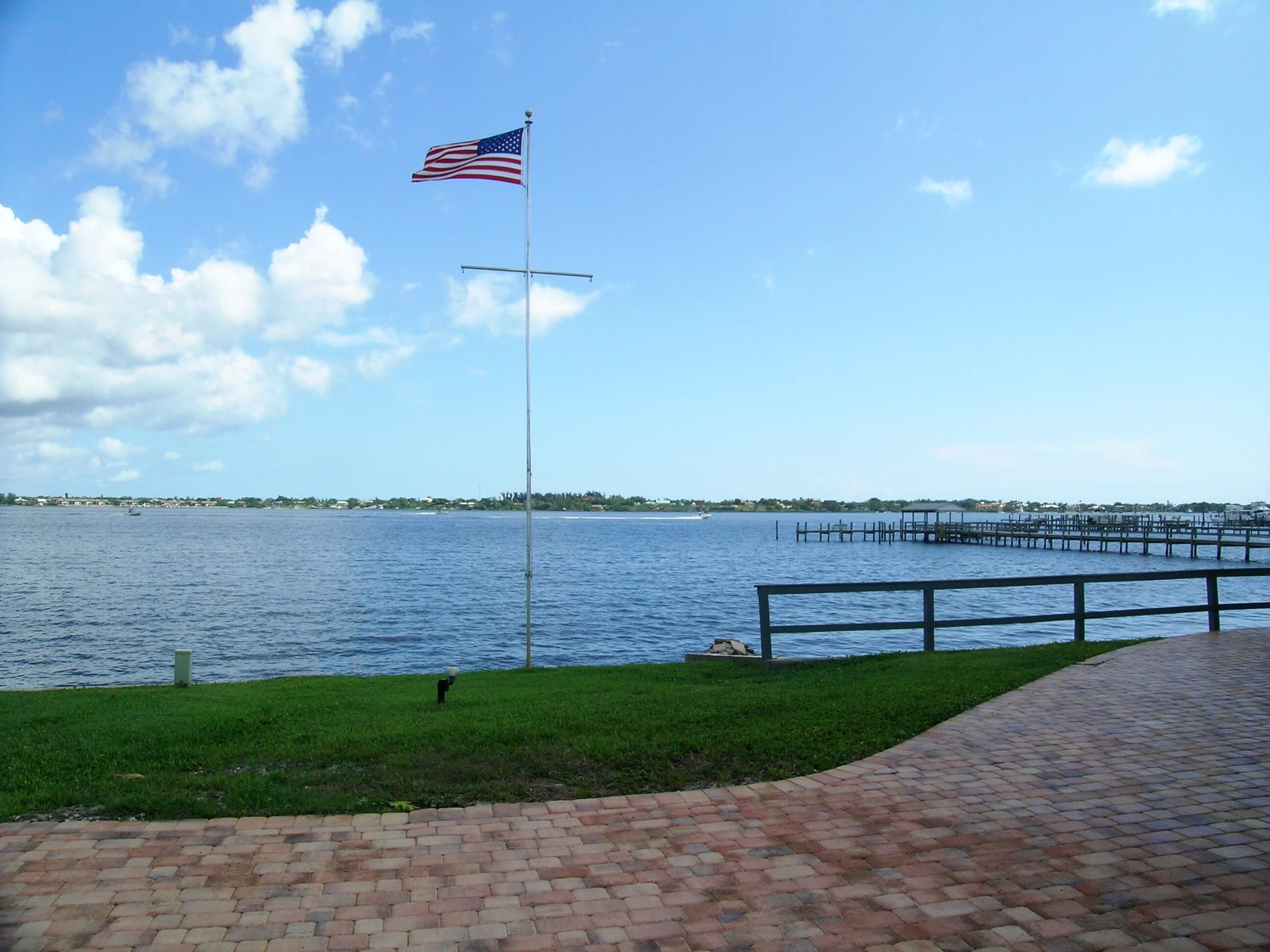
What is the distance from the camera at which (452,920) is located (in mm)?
4203

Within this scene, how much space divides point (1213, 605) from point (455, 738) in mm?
12134

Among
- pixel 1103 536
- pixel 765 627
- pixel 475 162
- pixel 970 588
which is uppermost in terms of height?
pixel 475 162

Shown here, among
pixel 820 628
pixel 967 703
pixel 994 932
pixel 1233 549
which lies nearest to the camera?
pixel 994 932

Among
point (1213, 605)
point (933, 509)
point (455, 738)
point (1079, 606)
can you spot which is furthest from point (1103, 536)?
point (455, 738)

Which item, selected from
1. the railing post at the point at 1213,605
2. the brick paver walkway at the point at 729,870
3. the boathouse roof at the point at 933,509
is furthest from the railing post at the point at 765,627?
the boathouse roof at the point at 933,509

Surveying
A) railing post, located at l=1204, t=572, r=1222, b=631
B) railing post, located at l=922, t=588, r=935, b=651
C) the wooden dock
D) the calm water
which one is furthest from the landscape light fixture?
the wooden dock

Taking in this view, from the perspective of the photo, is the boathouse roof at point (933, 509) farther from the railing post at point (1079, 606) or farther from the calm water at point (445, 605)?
the railing post at point (1079, 606)

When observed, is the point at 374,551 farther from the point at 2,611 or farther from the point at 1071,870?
the point at 1071,870

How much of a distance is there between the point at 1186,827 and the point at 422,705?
7252 millimetres

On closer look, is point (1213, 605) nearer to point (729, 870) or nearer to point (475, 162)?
point (729, 870)

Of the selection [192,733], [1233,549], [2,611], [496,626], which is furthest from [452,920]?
[1233,549]

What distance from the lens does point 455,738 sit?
7379mm

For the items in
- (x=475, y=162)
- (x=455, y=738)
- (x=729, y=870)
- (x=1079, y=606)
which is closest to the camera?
(x=729, y=870)

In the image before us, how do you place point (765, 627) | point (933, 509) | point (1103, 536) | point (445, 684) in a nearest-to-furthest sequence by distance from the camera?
point (445, 684) → point (765, 627) → point (1103, 536) → point (933, 509)
